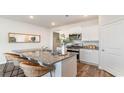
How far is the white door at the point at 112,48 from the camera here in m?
2.79

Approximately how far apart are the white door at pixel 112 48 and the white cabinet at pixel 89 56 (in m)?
0.47

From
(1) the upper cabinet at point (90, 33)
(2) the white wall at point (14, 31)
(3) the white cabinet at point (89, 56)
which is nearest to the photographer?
(3) the white cabinet at point (89, 56)

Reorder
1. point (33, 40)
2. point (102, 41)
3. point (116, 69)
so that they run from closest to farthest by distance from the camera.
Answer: point (116, 69), point (102, 41), point (33, 40)

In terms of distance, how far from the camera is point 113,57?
3.15 meters

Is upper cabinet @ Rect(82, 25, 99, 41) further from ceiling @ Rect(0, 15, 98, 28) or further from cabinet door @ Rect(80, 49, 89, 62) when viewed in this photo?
cabinet door @ Rect(80, 49, 89, 62)

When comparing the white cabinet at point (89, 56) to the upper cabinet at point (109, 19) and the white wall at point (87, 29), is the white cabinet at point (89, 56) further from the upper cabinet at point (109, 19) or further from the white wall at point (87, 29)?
the upper cabinet at point (109, 19)

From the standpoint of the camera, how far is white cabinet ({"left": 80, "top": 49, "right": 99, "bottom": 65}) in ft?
13.8

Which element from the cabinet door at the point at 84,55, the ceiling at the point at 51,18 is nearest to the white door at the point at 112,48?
the cabinet door at the point at 84,55

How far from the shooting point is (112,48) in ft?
10.4

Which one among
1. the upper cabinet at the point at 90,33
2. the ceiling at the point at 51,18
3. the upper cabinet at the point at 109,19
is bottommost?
the upper cabinet at the point at 90,33
